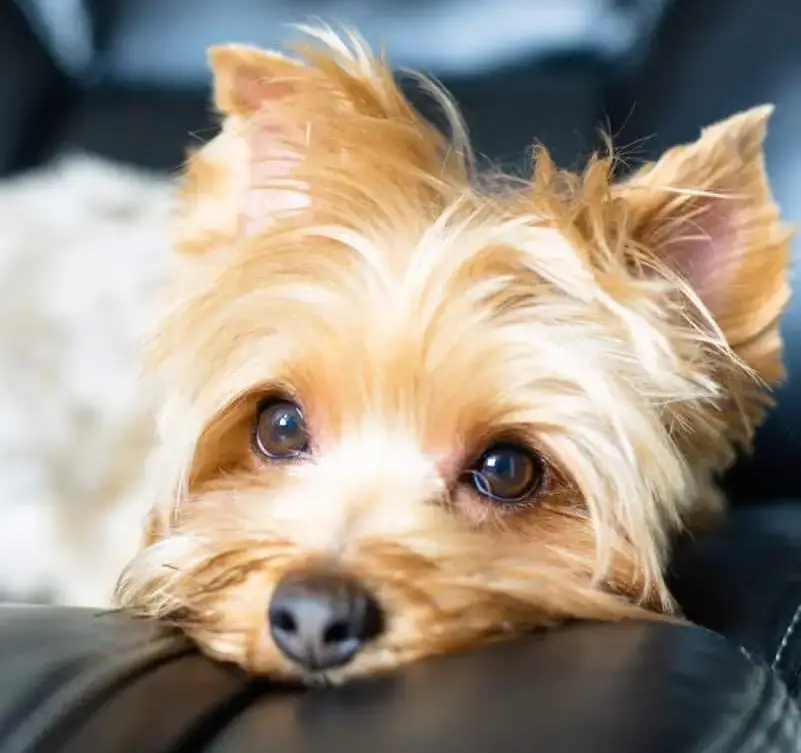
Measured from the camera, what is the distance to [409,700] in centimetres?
85

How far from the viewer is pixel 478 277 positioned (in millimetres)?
1331

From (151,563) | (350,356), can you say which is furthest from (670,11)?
(151,563)

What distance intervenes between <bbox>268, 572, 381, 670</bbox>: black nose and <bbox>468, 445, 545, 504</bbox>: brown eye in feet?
0.95

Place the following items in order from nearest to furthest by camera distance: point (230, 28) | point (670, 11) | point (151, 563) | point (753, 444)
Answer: point (151, 563)
point (753, 444)
point (670, 11)
point (230, 28)

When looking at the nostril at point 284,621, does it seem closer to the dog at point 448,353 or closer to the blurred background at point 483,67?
the dog at point 448,353

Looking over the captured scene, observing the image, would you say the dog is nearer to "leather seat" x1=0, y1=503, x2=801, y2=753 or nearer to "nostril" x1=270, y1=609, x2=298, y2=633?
"nostril" x1=270, y1=609, x2=298, y2=633

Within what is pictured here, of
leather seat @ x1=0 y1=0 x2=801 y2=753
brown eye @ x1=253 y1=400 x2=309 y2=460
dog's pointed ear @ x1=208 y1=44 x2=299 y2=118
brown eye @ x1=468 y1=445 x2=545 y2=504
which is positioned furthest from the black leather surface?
dog's pointed ear @ x1=208 y1=44 x2=299 y2=118

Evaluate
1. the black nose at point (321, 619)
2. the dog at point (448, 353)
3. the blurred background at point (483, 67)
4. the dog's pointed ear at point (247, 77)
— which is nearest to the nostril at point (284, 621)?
the black nose at point (321, 619)

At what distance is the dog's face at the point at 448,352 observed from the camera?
4.22 feet

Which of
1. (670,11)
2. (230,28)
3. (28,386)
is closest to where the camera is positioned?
(28,386)

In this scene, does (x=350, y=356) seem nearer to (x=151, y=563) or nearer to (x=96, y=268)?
(x=151, y=563)

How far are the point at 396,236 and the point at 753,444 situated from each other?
0.58 metres

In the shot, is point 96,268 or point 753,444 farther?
point 96,268

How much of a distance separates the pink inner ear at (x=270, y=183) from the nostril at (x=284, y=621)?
1.72 feet
